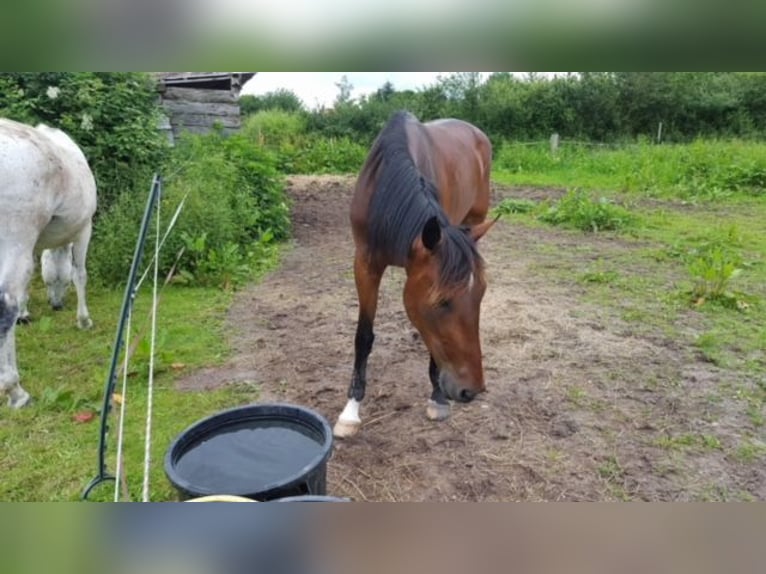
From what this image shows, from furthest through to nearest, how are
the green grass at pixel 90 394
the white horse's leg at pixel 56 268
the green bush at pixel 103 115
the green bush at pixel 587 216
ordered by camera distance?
the green bush at pixel 587 216 → the green bush at pixel 103 115 → the white horse's leg at pixel 56 268 → the green grass at pixel 90 394

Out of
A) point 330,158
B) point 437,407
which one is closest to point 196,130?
point 437,407

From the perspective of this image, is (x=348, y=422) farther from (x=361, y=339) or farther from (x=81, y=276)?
(x=81, y=276)

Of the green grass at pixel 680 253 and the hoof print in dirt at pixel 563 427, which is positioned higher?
the green grass at pixel 680 253

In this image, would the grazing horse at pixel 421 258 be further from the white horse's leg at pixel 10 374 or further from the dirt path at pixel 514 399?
the white horse's leg at pixel 10 374

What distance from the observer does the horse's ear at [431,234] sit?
93.3 inches

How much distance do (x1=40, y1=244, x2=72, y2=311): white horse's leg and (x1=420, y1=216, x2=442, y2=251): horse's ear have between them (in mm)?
3244

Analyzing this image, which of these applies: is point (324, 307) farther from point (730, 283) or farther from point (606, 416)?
point (730, 283)

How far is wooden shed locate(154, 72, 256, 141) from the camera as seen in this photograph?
732 cm

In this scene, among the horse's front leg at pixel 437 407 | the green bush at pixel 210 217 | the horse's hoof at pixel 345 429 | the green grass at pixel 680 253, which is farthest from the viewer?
the green bush at pixel 210 217

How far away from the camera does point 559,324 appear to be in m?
4.48

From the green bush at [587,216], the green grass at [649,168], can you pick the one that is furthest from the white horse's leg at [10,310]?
the green grass at [649,168]

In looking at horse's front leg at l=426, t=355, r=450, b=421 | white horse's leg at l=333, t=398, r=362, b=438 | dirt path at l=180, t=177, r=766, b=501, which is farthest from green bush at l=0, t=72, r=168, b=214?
horse's front leg at l=426, t=355, r=450, b=421

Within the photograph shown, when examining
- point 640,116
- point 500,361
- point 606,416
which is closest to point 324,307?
point 500,361

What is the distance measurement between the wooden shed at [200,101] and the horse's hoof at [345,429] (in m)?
5.45
